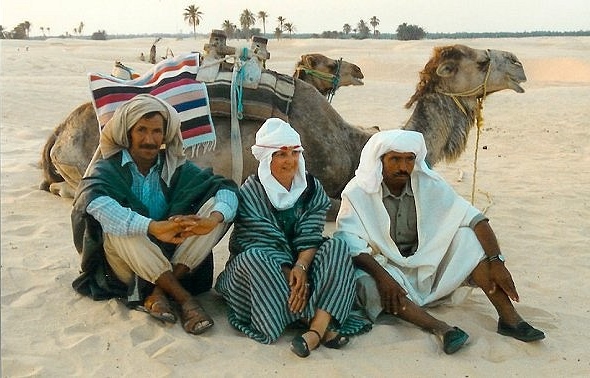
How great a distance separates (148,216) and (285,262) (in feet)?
2.56

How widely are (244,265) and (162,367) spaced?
0.64 metres

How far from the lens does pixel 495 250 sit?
3.98 metres

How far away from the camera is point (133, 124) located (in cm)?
398

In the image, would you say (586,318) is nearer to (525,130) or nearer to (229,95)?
(229,95)

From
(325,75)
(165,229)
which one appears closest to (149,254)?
(165,229)

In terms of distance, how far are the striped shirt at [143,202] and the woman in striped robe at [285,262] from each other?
Result: 130 millimetres

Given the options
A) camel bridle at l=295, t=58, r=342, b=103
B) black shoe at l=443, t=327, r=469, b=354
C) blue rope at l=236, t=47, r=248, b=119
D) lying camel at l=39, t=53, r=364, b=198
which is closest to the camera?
black shoe at l=443, t=327, r=469, b=354

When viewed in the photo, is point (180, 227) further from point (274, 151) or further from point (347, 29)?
point (347, 29)

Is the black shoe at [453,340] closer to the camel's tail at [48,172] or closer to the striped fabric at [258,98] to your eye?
the striped fabric at [258,98]

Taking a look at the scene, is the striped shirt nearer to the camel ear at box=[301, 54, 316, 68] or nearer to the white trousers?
the white trousers

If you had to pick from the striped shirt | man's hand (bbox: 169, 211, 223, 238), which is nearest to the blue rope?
the striped shirt

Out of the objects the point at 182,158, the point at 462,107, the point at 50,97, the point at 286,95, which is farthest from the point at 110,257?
the point at 50,97

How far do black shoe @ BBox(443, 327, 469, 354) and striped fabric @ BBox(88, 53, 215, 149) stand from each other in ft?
8.45

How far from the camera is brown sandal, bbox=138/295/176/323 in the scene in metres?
3.80
